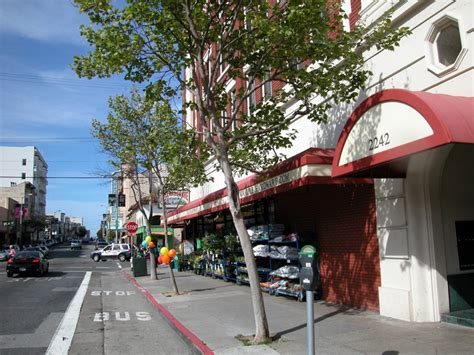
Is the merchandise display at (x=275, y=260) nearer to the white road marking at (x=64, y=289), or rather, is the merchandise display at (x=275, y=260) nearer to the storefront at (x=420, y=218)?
the storefront at (x=420, y=218)

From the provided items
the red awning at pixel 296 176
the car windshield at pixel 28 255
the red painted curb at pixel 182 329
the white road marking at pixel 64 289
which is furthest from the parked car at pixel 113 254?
the red awning at pixel 296 176

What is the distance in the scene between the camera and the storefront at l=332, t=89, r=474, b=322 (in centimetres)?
825

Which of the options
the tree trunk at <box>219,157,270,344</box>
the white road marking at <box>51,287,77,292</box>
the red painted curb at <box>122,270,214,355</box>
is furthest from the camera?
the white road marking at <box>51,287,77,292</box>

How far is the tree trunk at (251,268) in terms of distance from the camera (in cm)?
765

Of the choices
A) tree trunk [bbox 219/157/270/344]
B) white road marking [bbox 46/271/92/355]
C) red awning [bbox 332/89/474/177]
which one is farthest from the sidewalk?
red awning [bbox 332/89/474/177]

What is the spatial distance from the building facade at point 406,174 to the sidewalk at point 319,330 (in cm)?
69

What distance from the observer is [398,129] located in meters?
7.04

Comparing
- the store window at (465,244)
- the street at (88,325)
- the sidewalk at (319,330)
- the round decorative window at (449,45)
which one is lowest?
the street at (88,325)

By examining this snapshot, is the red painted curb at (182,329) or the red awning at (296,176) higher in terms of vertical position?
the red awning at (296,176)

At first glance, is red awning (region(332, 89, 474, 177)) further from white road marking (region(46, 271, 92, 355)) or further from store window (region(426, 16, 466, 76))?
white road marking (region(46, 271, 92, 355))

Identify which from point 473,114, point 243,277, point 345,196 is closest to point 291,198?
point 345,196

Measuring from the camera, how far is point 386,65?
952 cm

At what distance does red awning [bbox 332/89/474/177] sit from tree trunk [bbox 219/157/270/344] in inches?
81.8

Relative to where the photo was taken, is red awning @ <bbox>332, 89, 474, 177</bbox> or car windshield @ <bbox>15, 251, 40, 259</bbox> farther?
car windshield @ <bbox>15, 251, 40, 259</bbox>
